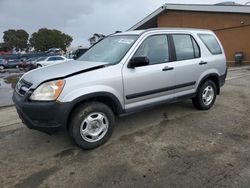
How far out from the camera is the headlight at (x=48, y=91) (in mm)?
3890

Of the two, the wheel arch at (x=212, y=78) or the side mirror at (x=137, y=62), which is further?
the wheel arch at (x=212, y=78)

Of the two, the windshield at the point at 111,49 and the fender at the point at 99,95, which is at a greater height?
the windshield at the point at 111,49

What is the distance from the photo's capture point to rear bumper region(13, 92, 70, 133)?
3.85 m

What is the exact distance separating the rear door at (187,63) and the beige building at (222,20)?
1478 centimetres

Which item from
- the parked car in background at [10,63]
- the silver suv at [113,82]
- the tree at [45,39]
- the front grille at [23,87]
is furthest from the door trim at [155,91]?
the tree at [45,39]

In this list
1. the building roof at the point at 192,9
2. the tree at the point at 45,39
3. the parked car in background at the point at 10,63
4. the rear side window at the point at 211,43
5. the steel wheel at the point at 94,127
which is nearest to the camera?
the steel wheel at the point at 94,127

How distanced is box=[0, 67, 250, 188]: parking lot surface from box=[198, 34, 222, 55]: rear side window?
4.86ft

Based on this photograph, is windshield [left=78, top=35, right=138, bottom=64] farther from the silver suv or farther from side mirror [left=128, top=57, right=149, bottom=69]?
side mirror [left=128, top=57, right=149, bottom=69]

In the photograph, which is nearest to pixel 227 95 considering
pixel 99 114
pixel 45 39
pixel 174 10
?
pixel 99 114

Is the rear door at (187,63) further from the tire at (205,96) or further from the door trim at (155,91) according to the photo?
the tire at (205,96)

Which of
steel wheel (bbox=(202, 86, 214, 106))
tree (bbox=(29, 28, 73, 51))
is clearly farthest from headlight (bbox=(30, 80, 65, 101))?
tree (bbox=(29, 28, 73, 51))

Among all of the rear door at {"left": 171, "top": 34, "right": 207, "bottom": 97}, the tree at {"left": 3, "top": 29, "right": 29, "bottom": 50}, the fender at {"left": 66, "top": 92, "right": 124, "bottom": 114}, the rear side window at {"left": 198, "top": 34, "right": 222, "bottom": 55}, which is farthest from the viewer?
the tree at {"left": 3, "top": 29, "right": 29, "bottom": 50}

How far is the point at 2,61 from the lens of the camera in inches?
1427

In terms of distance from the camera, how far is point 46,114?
3.86m
